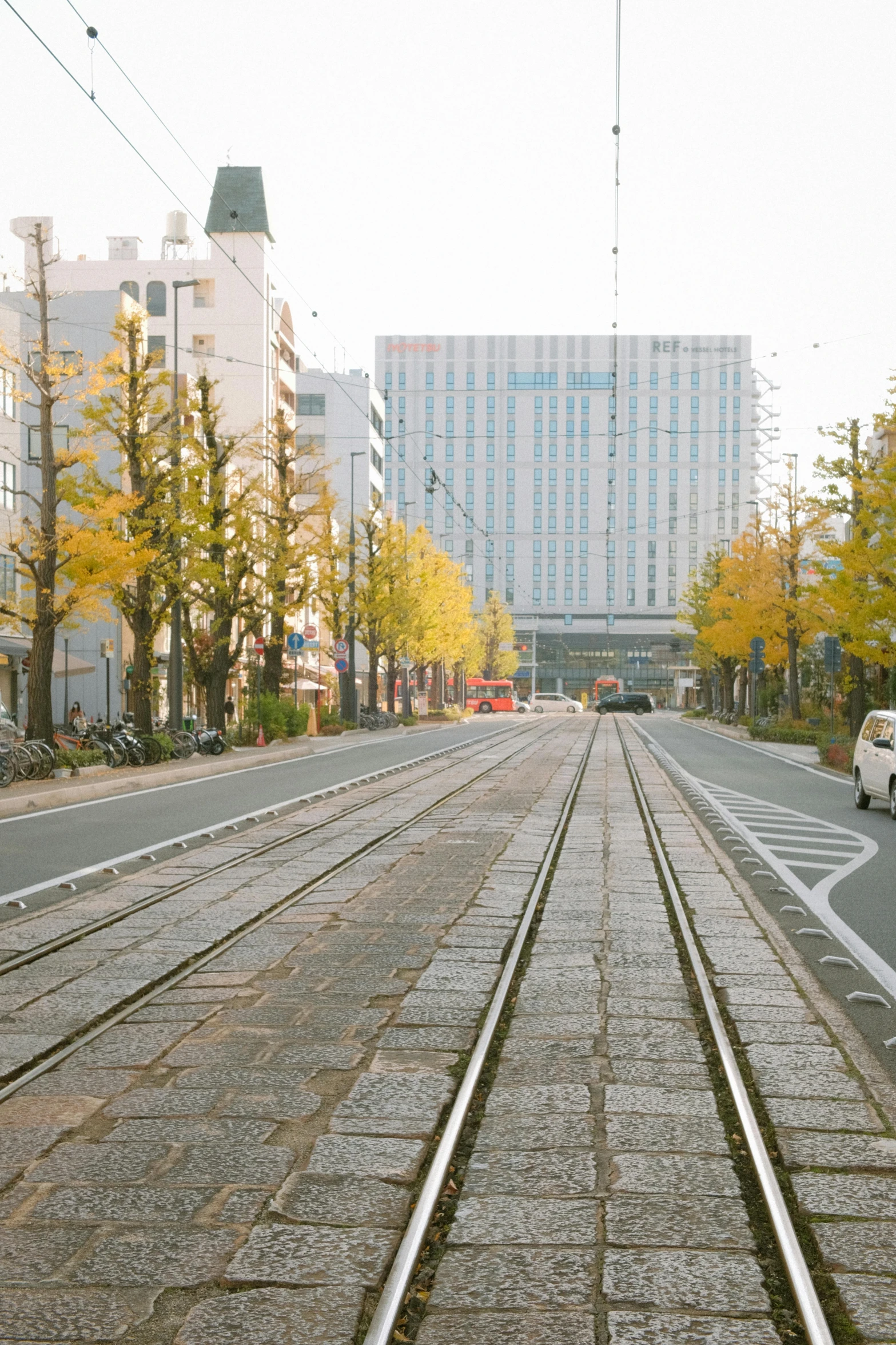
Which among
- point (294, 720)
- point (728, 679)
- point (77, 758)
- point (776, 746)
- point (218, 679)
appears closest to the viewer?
point (77, 758)

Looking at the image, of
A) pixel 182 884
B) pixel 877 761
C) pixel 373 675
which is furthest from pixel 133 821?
pixel 373 675

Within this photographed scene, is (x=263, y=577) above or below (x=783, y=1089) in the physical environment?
above

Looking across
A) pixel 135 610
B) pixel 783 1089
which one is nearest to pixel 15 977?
pixel 783 1089

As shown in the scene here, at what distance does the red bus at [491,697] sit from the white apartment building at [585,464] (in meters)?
43.8

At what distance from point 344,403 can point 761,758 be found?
78893 millimetres

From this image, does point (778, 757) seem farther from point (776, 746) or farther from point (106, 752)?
point (106, 752)

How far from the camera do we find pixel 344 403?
4343 inches

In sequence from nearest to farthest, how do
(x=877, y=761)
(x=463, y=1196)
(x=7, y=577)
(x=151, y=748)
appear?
(x=463, y=1196), (x=877, y=761), (x=151, y=748), (x=7, y=577)

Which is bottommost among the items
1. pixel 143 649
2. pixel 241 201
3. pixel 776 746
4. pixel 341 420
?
pixel 776 746

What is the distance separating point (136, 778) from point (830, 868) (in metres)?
14.1

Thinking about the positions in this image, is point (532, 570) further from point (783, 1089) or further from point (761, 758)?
point (783, 1089)

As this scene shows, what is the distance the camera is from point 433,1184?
4.48m

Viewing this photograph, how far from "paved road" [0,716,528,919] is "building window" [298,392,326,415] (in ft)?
264

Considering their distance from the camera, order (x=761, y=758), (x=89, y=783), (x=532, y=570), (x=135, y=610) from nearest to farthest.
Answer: (x=89, y=783) < (x=135, y=610) < (x=761, y=758) < (x=532, y=570)
